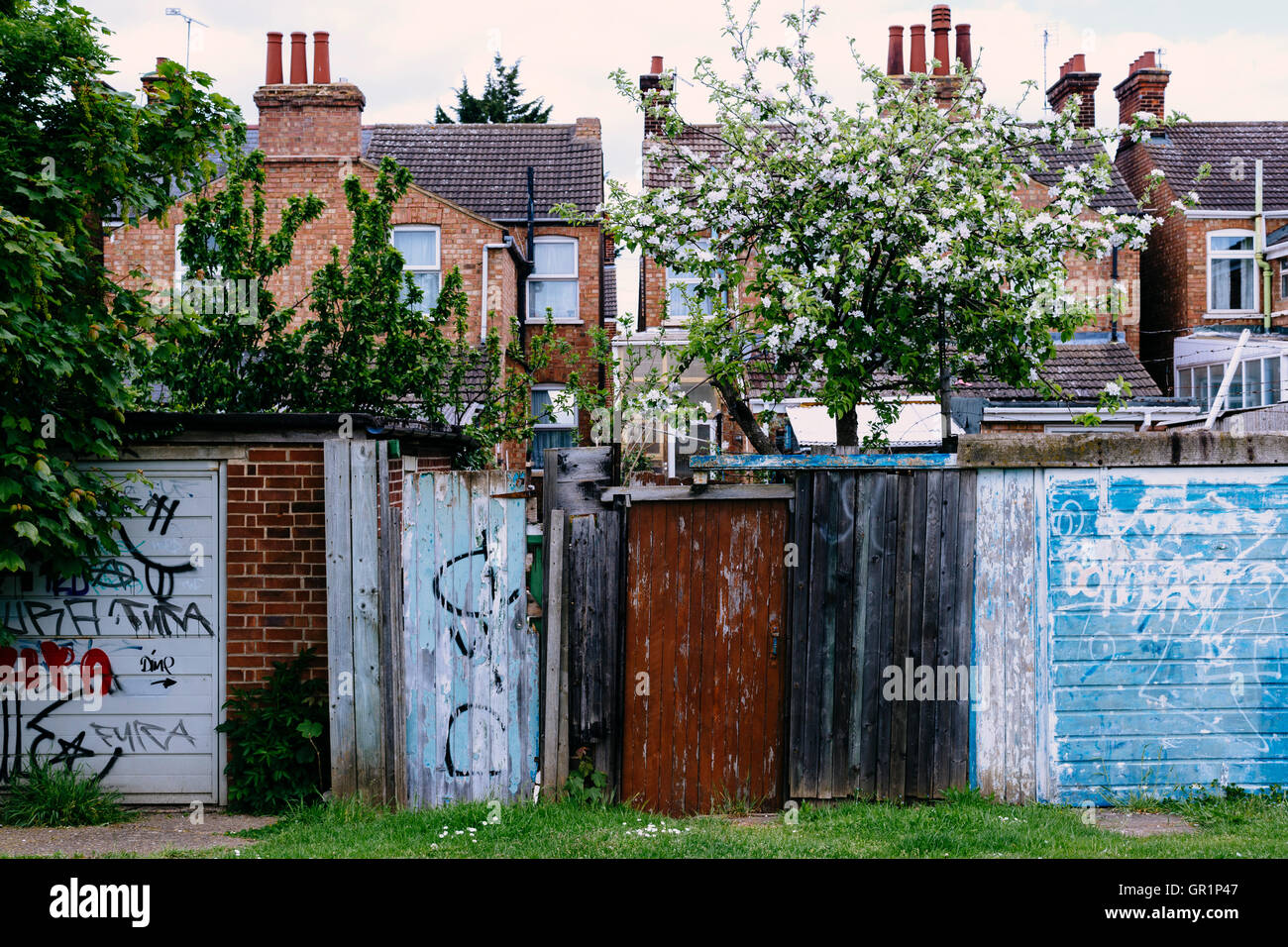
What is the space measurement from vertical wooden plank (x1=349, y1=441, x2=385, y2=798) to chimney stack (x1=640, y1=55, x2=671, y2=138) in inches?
250

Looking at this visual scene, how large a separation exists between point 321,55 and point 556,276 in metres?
6.21

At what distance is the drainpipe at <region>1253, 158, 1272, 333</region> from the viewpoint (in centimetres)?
2252

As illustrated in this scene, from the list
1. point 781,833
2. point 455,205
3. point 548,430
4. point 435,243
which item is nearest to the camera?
→ point 781,833

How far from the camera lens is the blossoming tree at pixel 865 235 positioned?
9852mm

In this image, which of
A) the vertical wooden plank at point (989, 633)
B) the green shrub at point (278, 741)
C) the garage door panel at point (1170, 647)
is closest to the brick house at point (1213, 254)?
the garage door panel at point (1170, 647)

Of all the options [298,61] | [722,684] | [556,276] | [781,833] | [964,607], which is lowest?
[781,833]

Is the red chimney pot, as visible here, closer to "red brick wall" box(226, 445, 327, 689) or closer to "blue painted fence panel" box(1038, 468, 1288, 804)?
"blue painted fence panel" box(1038, 468, 1288, 804)

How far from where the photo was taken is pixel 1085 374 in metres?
19.3

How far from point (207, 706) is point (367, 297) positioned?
4.70 m

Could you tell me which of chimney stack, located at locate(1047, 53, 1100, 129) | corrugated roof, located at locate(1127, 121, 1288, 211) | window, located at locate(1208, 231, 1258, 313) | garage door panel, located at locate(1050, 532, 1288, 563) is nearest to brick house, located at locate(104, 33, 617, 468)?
garage door panel, located at locate(1050, 532, 1288, 563)

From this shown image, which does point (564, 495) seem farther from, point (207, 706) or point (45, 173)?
point (45, 173)

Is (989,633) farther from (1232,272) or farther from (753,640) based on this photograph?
(1232,272)

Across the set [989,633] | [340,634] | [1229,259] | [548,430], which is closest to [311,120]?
[548,430]

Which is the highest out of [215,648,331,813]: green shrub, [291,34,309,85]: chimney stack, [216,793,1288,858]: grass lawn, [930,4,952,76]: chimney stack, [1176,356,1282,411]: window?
[930,4,952,76]: chimney stack
